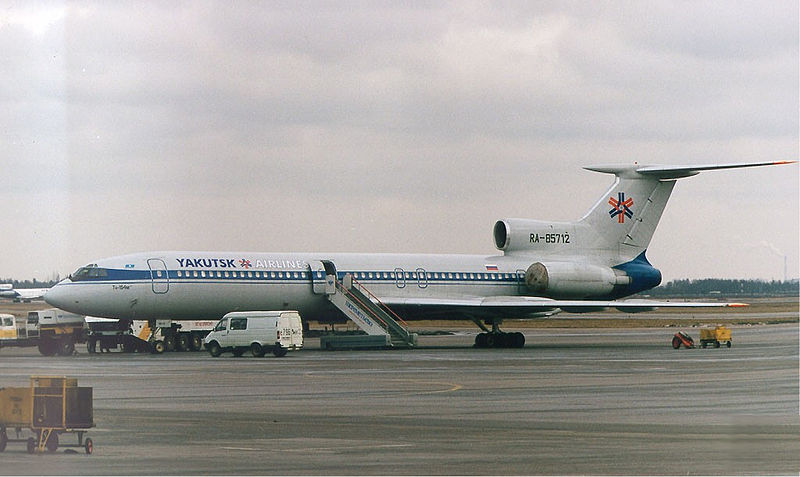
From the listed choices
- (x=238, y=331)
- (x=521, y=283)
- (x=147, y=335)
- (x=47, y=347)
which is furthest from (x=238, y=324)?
(x=521, y=283)

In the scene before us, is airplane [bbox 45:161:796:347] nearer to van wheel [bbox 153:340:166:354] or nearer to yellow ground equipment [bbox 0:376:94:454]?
van wheel [bbox 153:340:166:354]

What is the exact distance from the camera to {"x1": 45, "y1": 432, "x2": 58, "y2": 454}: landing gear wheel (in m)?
17.3

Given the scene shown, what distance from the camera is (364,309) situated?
5209 cm

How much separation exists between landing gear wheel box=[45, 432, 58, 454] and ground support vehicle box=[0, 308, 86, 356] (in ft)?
103

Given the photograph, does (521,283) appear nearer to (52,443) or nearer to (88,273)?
(88,273)

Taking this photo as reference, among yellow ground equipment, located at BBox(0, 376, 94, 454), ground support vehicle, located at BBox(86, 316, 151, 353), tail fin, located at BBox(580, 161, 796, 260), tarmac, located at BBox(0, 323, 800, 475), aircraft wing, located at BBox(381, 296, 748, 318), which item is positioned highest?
tail fin, located at BBox(580, 161, 796, 260)

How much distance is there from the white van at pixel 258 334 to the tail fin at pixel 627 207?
1988cm

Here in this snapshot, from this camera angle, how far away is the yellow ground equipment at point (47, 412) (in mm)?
17641

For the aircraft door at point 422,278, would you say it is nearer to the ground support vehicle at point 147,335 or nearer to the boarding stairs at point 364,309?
the boarding stairs at point 364,309

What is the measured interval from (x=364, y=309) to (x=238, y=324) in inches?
356

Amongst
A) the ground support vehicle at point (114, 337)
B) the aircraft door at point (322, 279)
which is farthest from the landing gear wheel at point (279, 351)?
the ground support vehicle at point (114, 337)

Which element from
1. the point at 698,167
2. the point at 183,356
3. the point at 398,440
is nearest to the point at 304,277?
the point at 183,356

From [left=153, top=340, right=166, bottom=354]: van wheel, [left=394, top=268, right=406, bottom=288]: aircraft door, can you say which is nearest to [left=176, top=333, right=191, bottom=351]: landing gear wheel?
[left=153, top=340, right=166, bottom=354]: van wheel

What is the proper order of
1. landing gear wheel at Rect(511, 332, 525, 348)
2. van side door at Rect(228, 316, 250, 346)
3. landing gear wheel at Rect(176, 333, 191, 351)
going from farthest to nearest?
landing gear wheel at Rect(511, 332, 525, 348) < landing gear wheel at Rect(176, 333, 191, 351) < van side door at Rect(228, 316, 250, 346)
